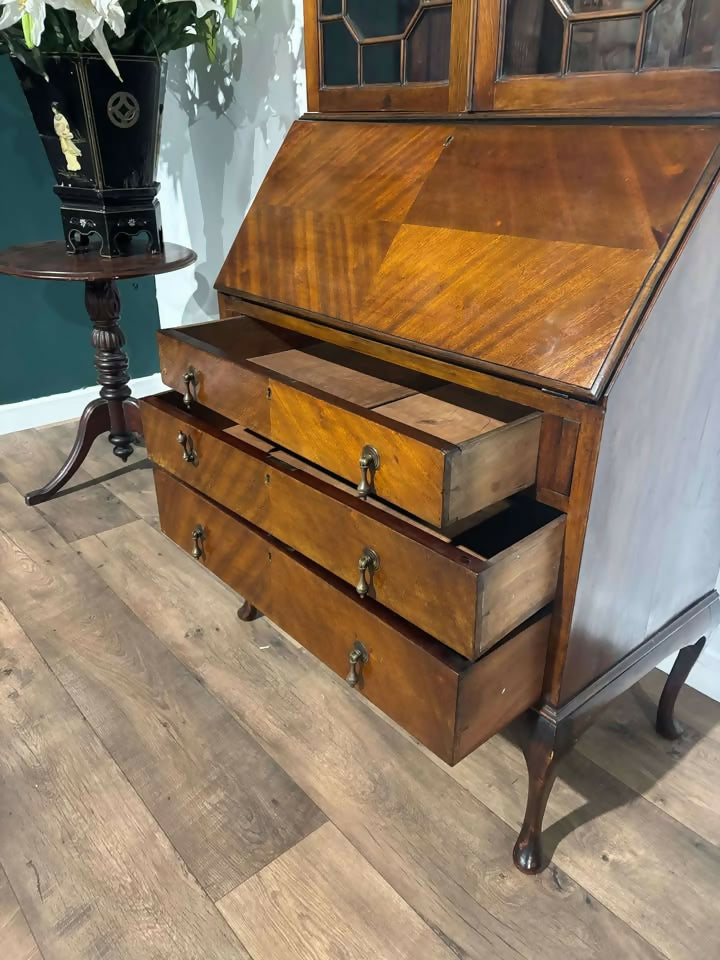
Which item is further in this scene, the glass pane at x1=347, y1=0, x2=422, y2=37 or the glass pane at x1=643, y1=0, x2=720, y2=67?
the glass pane at x1=347, y1=0, x2=422, y2=37

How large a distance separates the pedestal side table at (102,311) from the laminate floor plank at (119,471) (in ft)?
0.14

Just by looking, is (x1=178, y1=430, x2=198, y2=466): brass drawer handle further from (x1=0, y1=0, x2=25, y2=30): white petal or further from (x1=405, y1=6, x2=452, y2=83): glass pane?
(x1=0, y1=0, x2=25, y2=30): white petal

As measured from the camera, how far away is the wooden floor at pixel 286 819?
0.96 meters

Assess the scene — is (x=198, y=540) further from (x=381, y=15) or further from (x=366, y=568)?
(x=381, y=15)

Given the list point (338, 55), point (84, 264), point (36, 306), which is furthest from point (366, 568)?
point (36, 306)

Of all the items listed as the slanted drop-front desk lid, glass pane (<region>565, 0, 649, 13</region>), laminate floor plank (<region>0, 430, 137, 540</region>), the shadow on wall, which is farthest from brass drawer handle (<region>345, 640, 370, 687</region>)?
the shadow on wall

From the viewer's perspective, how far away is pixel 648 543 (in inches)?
37.8

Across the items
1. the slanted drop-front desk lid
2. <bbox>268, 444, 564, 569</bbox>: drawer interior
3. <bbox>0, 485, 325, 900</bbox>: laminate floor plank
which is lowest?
<bbox>0, 485, 325, 900</bbox>: laminate floor plank

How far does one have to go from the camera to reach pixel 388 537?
869 mm

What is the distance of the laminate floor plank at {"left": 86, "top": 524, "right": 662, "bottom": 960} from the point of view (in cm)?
96

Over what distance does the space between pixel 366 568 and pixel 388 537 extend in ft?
0.21

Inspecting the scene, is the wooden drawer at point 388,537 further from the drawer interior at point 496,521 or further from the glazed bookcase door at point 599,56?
the glazed bookcase door at point 599,56

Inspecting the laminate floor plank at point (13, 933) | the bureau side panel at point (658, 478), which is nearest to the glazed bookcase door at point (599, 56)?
the bureau side panel at point (658, 478)

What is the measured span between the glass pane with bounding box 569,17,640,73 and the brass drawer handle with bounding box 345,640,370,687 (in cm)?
77
